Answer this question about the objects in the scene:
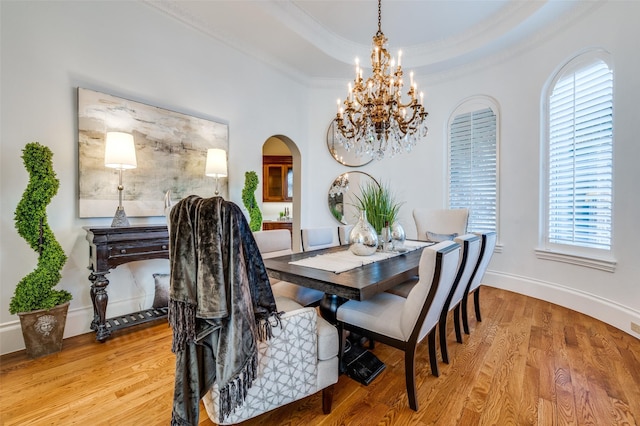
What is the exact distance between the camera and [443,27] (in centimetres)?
364

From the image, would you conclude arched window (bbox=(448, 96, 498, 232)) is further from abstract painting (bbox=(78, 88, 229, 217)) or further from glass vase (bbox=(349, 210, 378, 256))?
abstract painting (bbox=(78, 88, 229, 217))

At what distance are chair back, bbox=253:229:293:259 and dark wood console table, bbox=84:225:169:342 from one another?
2.75 ft

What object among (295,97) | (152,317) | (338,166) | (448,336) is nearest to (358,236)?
(448,336)

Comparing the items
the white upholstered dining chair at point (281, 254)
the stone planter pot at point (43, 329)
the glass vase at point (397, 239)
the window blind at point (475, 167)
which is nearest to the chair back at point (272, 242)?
the white upholstered dining chair at point (281, 254)

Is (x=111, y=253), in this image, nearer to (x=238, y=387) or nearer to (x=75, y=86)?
(x=75, y=86)

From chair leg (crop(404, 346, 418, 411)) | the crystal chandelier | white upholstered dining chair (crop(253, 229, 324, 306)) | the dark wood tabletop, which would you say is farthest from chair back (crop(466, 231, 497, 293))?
white upholstered dining chair (crop(253, 229, 324, 306))

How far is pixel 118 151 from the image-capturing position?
2357 millimetres

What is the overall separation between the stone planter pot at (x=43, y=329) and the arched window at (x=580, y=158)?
479cm

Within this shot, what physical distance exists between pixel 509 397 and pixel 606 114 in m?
2.84

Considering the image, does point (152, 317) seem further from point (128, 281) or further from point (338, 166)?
point (338, 166)

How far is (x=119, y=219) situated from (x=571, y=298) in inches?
180

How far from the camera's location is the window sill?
272 centimetres

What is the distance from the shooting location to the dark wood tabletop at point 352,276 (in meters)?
1.47

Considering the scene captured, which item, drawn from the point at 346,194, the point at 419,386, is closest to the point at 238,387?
the point at 419,386
